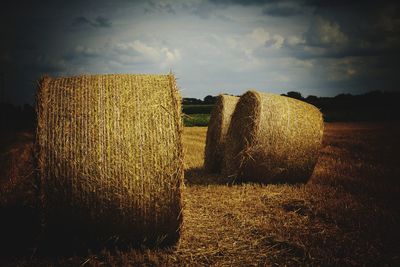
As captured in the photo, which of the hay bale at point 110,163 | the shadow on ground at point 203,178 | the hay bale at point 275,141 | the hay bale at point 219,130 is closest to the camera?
the hay bale at point 110,163

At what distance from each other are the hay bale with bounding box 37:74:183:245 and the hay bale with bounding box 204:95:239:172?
506 centimetres

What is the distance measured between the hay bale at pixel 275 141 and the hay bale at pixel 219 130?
1.19m

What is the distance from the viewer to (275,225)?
17.5 feet

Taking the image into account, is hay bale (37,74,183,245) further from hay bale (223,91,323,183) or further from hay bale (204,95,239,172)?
hay bale (204,95,239,172)

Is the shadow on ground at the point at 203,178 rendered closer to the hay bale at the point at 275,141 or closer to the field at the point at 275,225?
the field at the point at 275,225

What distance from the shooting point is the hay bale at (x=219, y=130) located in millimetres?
9508

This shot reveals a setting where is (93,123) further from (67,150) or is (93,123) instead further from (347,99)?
(347,99)

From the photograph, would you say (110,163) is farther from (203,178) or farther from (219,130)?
(219,130)

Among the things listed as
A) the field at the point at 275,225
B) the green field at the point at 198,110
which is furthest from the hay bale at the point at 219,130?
the green field at the point at 198,110

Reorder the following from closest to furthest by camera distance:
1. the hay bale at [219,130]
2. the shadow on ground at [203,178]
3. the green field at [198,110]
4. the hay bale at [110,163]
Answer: the hay bale at [110,163]
the shadow on ground at [203,178]
the hay bale at [219,130]
the green field at [198,110]

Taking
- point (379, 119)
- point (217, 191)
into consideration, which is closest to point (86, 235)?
point (217, 191)

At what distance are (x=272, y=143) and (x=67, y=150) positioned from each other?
16.4 ft

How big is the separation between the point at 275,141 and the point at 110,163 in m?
4.68

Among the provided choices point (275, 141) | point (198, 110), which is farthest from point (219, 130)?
point (198, 110)
